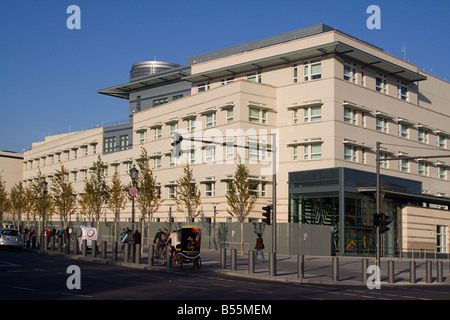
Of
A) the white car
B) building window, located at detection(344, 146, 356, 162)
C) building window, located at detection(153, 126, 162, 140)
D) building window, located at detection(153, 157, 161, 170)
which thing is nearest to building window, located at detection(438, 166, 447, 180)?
building window, located at detection(344, 146, 356, 162)

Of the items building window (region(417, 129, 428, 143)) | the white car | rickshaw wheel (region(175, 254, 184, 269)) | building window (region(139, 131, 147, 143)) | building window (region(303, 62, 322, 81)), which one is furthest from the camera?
building window (region(139, 131, 147, 143))

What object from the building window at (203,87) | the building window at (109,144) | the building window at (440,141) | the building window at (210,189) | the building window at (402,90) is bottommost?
the building window at (210,189)

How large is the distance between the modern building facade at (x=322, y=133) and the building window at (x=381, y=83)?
2.0 inches

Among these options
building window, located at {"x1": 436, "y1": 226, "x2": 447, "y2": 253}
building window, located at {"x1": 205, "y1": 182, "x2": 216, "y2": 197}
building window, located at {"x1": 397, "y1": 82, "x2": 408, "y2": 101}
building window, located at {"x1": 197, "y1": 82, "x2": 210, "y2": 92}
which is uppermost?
building window, located at {"x1": 197, "y1": 82, "x2": 210, "y2": 92}

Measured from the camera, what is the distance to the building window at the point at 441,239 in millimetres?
52425

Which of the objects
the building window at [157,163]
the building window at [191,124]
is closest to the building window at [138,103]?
the building window at [157,163]

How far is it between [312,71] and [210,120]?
38.5ft

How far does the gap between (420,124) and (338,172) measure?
18.4m

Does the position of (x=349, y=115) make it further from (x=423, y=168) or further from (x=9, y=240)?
(x=9, y=240)

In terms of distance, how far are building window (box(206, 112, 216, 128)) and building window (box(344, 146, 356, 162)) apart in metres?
13.7

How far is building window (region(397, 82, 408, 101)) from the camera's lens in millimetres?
60250

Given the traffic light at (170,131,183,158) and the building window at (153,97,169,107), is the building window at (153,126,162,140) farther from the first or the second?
the traffic light at (170,131,183,158)

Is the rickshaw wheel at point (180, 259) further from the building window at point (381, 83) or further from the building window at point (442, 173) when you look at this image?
the building window at point (442, 173)

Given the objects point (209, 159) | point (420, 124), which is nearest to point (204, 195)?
point (209, 159)
